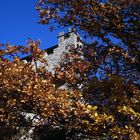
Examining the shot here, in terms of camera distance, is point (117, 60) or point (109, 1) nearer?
point (109, 1)

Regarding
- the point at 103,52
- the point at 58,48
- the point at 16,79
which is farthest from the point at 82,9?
the point at 58,48

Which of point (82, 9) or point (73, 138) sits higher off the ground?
point (82, 9)

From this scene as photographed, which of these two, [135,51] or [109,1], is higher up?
[109,1]

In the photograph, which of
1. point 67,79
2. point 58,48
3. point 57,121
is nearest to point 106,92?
point 67,79

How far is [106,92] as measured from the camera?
14.0 meters

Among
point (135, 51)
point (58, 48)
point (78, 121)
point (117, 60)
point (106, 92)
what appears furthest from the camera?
point (58, 48)

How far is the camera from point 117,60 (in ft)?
52.8

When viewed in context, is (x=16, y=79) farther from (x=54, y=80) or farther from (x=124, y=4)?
(x=124, y=4)

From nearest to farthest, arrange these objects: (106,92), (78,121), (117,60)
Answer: (78,121) < (106,92) < (117,60)

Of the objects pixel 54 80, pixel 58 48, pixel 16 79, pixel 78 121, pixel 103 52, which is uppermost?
pixel 58 48

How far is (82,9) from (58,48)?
73.5 feet

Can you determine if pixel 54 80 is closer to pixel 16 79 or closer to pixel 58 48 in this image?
pixel 16 79

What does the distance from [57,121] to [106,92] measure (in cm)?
299

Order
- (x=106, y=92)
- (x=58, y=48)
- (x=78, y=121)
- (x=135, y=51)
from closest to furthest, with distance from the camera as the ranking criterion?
(x=78, y=121) < (x=106, y=92) < (x=135, y=51) < (x=58, y=48)
